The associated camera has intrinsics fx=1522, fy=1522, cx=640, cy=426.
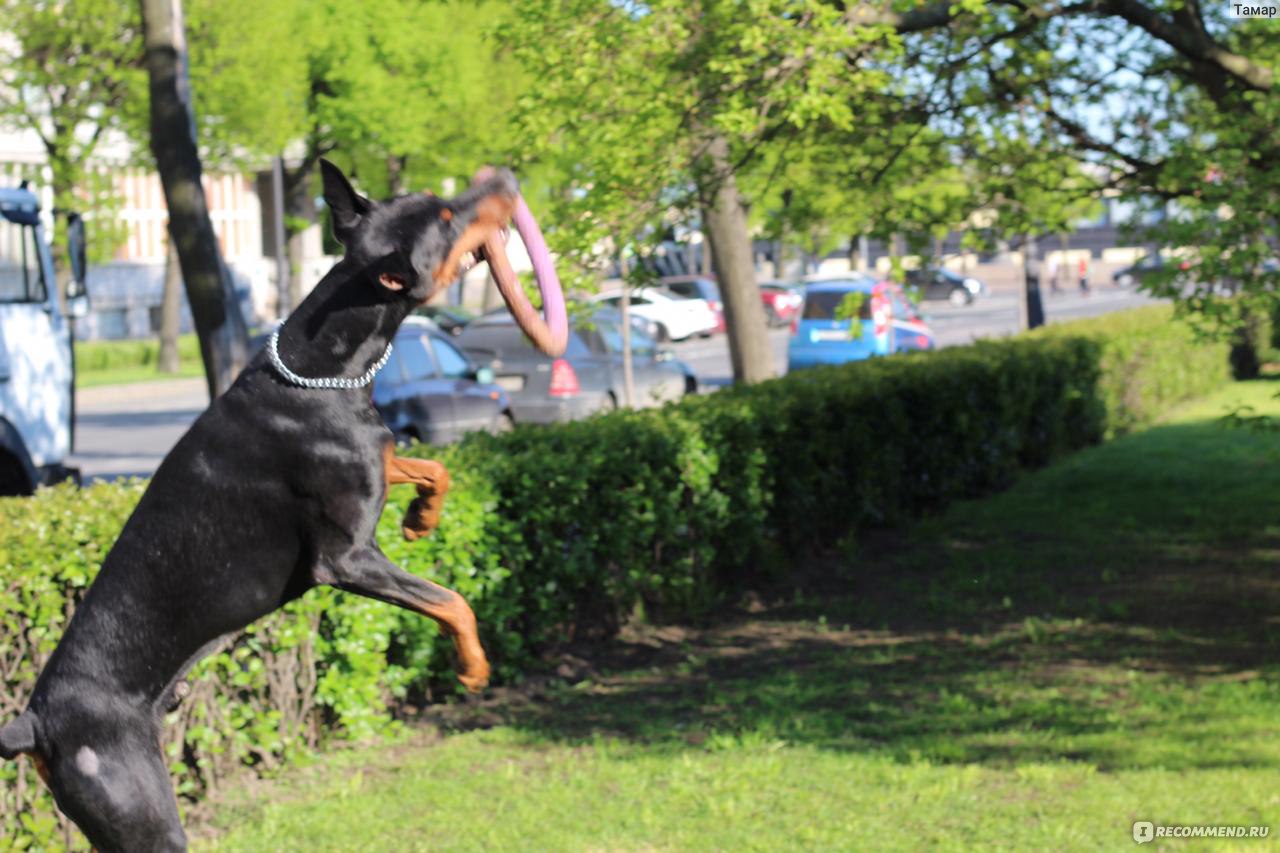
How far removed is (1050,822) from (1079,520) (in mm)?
8049

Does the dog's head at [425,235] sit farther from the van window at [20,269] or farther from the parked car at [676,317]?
the parked car at [676,317]

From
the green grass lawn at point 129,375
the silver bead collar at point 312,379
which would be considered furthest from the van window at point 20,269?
the green grass lawn at point 129,375

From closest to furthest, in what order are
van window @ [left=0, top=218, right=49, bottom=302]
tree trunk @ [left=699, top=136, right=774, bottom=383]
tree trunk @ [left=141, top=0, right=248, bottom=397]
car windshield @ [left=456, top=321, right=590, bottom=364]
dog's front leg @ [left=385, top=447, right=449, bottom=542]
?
dog's front leg @ [left=385, top=447, right=449, bottom=542], tree trunk @ [left=141, top=0, right=248, bottom=397], van window @ [left=0, top=218, right=49, bottom=302], tree trunk @ [left=699, top=136, right=774, bottom=383], car windshield @ [left=456, top=321, right=590, bottom=364]

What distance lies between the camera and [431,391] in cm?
1731

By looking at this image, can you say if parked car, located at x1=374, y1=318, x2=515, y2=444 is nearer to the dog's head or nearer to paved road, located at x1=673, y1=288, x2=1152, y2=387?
paved road, located at x1=673, y1=288, x2=1152, y2=387

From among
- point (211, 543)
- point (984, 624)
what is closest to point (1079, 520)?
point (984, 624)

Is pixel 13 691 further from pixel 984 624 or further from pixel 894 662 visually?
pixel 984 624

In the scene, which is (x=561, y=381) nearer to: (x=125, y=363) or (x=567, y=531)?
(x=567, y=531)

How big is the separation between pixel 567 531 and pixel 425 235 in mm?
6007

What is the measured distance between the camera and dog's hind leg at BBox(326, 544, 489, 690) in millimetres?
3088

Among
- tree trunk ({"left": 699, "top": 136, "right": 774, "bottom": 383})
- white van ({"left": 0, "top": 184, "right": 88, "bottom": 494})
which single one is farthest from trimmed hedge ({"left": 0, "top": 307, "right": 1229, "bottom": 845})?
white van ({"left": 0, "top": 184, "right": 88, "bottom": 494})

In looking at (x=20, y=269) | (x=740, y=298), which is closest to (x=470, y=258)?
(x=20, y=269)

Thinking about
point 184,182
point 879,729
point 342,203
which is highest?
point 184,182

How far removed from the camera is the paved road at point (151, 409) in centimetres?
2184
